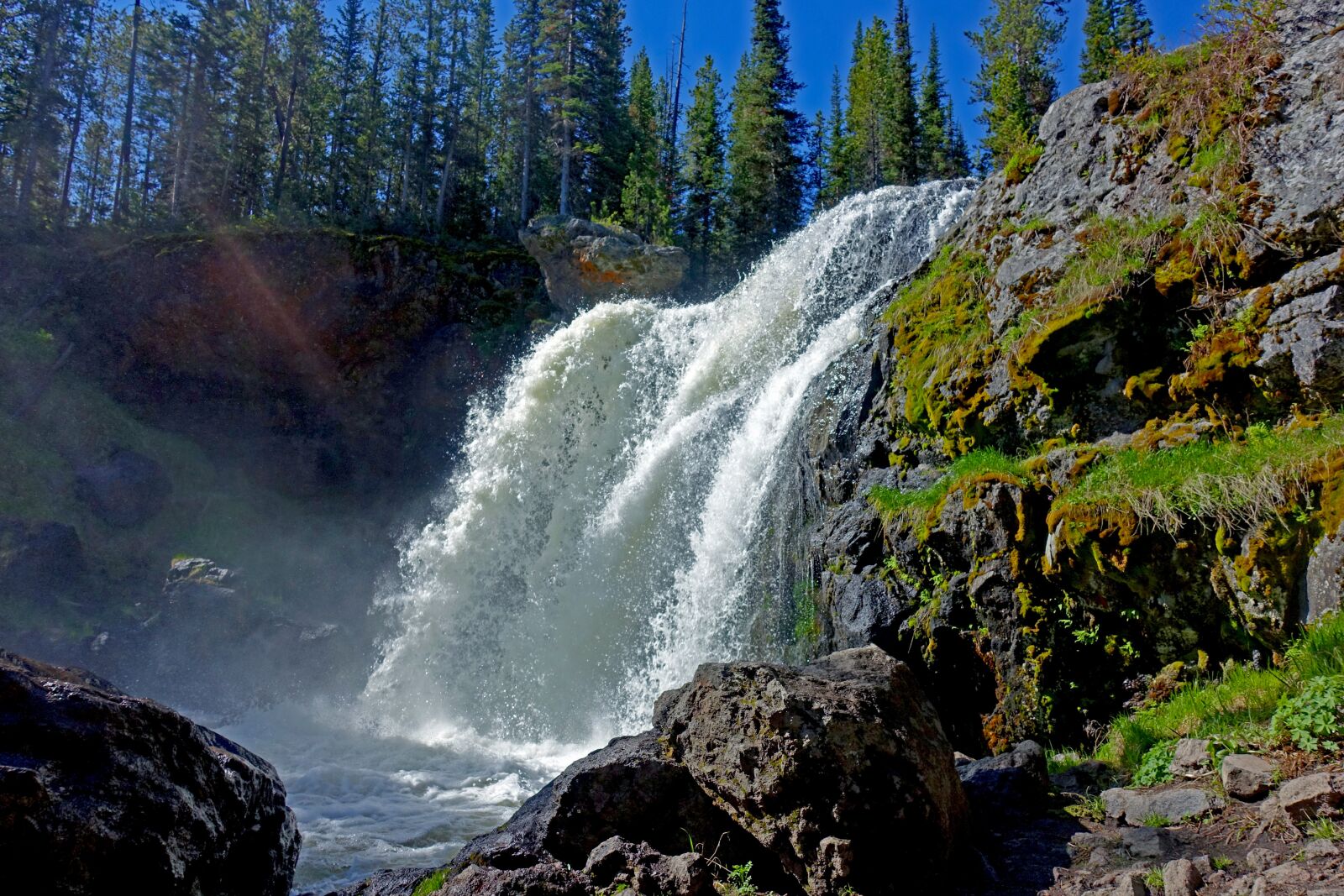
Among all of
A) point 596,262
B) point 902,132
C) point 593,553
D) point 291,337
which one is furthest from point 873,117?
point 593,553

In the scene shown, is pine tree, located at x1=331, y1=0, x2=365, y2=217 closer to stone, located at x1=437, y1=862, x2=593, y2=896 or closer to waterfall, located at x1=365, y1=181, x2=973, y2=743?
waterfall, located at x1=365, y1=181, x2=973, y2=743

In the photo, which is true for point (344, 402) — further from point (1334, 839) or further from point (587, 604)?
point (1334, 839)

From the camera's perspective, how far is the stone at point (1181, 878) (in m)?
3.13

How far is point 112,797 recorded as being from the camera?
3611mm

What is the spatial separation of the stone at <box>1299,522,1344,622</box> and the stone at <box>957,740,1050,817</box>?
1835 mm

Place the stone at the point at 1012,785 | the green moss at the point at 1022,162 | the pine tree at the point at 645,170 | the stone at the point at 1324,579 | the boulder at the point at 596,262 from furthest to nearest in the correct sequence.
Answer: the pine tree at the point at 645,170
the boulder at the point at 596,262
the green moss at the point at 1022,162
the stone at the point at 1012,785
the stone at the point at 1324,579

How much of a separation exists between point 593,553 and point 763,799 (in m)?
8.91

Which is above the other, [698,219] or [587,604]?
[698,219]

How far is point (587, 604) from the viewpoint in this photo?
1254cm

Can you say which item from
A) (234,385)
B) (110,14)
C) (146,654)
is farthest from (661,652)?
(110,14)

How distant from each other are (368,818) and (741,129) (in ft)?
106

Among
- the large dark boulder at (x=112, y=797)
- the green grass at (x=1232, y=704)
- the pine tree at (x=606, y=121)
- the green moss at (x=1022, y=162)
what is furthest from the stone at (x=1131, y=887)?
the pine tree at (x=606, y=121)

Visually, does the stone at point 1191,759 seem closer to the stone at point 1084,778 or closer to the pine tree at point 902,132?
the stone at point 1084,778

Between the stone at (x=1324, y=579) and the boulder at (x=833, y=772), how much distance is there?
94.2 inches
